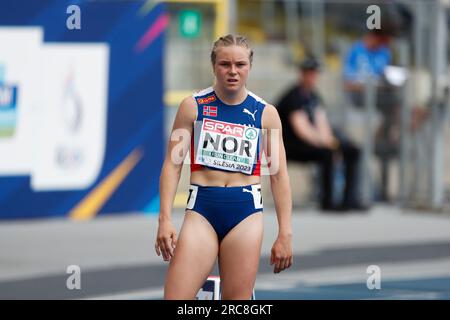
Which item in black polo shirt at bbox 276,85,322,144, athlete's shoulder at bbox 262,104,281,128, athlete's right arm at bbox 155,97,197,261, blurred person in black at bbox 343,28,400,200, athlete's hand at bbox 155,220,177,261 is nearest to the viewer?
athlete's hand at bbox 155,220,177,261

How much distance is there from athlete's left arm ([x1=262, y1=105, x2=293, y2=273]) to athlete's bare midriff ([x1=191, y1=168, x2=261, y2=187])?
0.45 feet

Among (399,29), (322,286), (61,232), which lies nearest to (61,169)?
(61,232)

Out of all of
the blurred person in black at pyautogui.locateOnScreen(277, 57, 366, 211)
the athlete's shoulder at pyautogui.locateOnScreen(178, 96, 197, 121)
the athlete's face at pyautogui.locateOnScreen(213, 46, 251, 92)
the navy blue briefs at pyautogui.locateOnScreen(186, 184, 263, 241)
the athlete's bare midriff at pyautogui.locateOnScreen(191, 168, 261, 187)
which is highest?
the athlete's face at pyautogui.locateOnScreen(213, 46, 251, 92)

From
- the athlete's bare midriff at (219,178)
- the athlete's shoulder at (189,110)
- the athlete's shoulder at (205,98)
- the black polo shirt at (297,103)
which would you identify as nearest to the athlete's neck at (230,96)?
the athlete's shoulder at (205,98)

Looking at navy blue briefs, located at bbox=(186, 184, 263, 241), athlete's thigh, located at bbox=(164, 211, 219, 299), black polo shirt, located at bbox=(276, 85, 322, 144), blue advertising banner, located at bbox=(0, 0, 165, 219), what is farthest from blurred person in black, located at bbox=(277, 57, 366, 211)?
athlete's thigh, located at bbox=(164, 211, 219, 299)

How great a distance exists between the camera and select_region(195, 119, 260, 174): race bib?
20.2ft

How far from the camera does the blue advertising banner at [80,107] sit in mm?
14484

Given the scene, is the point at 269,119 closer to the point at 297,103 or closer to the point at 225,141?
the point at 225,141

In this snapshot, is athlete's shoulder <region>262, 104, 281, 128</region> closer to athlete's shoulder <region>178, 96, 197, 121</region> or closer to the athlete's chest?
the athlete's chest

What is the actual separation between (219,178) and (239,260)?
0.41m

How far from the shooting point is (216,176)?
619 centimetres

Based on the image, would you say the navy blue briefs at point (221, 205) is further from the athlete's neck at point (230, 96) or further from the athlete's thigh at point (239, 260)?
the athlete's neck at point (230, 96)

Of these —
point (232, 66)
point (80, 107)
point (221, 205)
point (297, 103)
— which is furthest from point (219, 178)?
point (297, 103)

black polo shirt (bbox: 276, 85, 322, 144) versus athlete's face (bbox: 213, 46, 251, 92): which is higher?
athlete's face (bbox: 213, 46, 251, 92)
